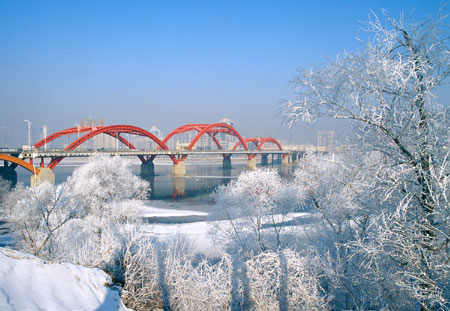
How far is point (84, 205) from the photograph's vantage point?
18.1 m

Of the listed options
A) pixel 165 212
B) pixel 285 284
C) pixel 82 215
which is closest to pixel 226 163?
pixel 165 212

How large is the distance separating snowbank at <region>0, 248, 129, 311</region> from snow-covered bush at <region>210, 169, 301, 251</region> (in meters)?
9.33

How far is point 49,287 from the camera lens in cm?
499

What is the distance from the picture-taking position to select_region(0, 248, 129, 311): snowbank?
4441mm

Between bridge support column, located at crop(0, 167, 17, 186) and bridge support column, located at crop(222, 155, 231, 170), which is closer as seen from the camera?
bridge support column, located at crop(0, 167, 17, 186)

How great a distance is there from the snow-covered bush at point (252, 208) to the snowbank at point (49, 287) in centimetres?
933

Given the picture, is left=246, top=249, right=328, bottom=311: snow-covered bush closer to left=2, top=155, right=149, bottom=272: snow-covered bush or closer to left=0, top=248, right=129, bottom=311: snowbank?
left=0, top=248, right=129, bottom=311: snowbank

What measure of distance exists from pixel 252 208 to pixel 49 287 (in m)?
11.1

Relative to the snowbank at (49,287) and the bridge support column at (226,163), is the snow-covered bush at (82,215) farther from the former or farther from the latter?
the bridge support column at (226,163)

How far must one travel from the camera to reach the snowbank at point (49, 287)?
444cm

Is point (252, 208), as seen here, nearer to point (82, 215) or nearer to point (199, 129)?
point (82, 215)

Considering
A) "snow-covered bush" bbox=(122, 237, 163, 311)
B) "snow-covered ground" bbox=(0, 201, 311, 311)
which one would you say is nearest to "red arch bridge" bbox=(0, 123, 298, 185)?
"snow-covered bush" bbox=(122, 237, 163, 311)

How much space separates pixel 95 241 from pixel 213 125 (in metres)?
60.0

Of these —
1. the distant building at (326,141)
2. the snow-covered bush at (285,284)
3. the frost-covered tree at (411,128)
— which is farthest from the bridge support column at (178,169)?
the frost-covered tree at (411,128)
